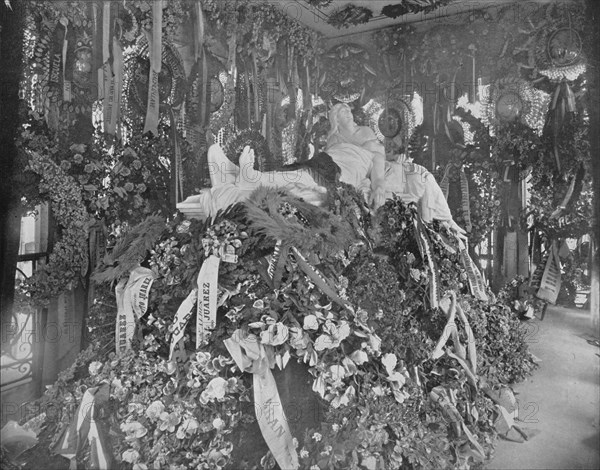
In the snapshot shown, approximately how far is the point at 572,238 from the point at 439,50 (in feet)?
3.66

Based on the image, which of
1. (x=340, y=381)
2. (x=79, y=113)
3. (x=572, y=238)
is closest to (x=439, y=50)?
(x=572, y=238)

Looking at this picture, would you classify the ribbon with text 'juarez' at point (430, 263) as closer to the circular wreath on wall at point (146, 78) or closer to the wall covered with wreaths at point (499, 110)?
the wall covered with wreaths at point (499, 110)

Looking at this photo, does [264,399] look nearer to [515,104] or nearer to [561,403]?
[561,403]

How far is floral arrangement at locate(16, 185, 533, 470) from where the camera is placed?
72.8 inches

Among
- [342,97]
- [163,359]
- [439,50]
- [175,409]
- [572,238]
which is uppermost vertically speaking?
[439,50]

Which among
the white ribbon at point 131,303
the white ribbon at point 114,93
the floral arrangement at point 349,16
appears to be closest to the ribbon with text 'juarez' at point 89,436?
the white ribbon at point 131,303

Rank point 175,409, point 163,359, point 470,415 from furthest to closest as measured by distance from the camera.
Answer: point 470,415, point 163,359, point 175,409

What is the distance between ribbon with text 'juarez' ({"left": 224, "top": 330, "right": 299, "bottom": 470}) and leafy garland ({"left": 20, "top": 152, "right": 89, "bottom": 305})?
3.37ft

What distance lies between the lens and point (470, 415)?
2207 millimetres

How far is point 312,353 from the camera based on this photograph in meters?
1.88

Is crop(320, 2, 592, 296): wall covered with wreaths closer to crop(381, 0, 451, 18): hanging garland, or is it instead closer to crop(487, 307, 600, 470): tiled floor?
crop(381, 0, 451, 18): hanging garland

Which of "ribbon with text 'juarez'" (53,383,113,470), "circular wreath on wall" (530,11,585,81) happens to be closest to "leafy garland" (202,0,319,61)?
"circular wreath on wall" (530,11,585,81)

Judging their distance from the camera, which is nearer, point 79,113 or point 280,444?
point 280,444

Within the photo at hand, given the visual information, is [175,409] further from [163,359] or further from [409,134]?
[409,134]
